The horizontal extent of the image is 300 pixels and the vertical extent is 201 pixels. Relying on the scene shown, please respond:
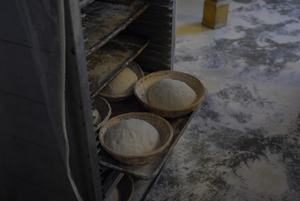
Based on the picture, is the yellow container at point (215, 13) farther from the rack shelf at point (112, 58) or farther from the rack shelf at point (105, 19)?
the rack shelf at point (105, 19)

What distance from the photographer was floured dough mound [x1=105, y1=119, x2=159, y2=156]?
1.71 m

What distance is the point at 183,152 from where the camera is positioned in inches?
105

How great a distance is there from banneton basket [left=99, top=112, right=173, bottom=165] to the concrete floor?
647mm

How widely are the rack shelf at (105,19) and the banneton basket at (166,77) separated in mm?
427

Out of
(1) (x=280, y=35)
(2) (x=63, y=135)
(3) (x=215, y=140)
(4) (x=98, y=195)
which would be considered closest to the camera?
(2) (x=63, y=135)

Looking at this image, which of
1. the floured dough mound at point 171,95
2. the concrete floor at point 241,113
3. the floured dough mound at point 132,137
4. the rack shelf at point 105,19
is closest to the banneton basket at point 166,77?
the floured dough mound at point 171,95

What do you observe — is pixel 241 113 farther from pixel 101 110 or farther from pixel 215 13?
pixel 215 13

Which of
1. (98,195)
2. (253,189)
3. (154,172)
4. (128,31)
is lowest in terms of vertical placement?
(253,189)

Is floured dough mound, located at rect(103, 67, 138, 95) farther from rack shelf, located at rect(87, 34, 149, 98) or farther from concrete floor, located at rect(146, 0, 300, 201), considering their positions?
concrete floor, located at rect(146, 0, 300, 201)

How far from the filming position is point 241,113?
3.04 meters

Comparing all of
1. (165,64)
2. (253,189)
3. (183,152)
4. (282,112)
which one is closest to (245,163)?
(253,189)

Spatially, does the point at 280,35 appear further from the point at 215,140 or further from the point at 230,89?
the point at 215,140

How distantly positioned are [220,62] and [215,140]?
123 centimetres

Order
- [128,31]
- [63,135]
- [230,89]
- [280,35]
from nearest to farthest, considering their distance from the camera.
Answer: [63,135]
[128,31]
[230,89]
[280,35]
